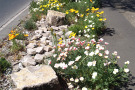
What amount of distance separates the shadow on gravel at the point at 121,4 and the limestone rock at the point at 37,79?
5.51 m

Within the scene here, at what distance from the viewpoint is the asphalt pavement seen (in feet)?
12.9

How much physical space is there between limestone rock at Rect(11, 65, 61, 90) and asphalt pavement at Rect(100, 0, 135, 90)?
1.30m

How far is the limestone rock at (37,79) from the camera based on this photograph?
279 centimetres

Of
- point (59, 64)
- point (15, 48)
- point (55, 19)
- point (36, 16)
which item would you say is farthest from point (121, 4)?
point (59, 64)

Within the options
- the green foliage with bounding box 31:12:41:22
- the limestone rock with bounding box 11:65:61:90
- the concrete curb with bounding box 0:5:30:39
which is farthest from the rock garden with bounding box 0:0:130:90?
the green foliage with bounding box 31:12:41:22

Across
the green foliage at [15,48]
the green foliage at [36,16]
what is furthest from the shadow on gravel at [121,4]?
the green foliage at [15,48]

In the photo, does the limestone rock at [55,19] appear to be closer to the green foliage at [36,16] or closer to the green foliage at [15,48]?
the green foliage at [36,16]

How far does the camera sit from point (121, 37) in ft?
16.5

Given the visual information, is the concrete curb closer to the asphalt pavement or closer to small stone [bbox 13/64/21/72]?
small stone [bbox 13/64/21/72]

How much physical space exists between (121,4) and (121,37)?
3704 mm

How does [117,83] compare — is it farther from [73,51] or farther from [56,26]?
[56,26]

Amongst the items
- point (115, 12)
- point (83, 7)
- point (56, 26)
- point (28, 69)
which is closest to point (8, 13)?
point (56, 26)

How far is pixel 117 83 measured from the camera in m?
3.04

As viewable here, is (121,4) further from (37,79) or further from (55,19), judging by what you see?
A: (37,79)
